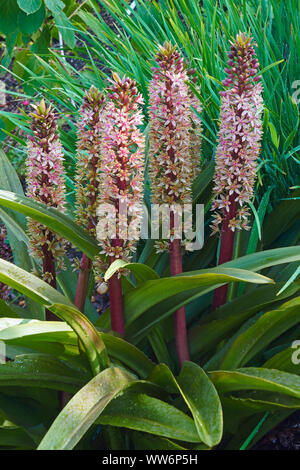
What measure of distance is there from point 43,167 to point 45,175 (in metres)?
0.04

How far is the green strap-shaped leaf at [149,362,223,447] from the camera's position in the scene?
1.25 m

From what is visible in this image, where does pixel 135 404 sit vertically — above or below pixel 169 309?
below

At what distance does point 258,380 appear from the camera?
133 centimetres

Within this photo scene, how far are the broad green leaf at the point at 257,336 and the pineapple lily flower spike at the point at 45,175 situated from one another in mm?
599

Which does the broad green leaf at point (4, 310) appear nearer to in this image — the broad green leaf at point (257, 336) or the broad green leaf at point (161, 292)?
the broad green leaf at point (161, 292)

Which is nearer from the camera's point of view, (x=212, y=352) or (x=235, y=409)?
(x=235, y=409)

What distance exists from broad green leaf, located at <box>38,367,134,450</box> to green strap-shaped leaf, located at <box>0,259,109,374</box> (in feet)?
0.17

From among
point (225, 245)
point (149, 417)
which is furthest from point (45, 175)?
point (149, 417)

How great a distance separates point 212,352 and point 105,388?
56 centimetres

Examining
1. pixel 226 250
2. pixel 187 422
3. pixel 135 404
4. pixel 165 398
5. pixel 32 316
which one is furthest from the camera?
pixel 32 316

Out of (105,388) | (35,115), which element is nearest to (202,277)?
(105,388)

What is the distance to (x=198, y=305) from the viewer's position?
1967mm

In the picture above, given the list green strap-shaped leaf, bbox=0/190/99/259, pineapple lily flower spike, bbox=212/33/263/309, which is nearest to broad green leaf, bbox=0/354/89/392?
green strap-shaped leaf, bbox=0/190/99/259
